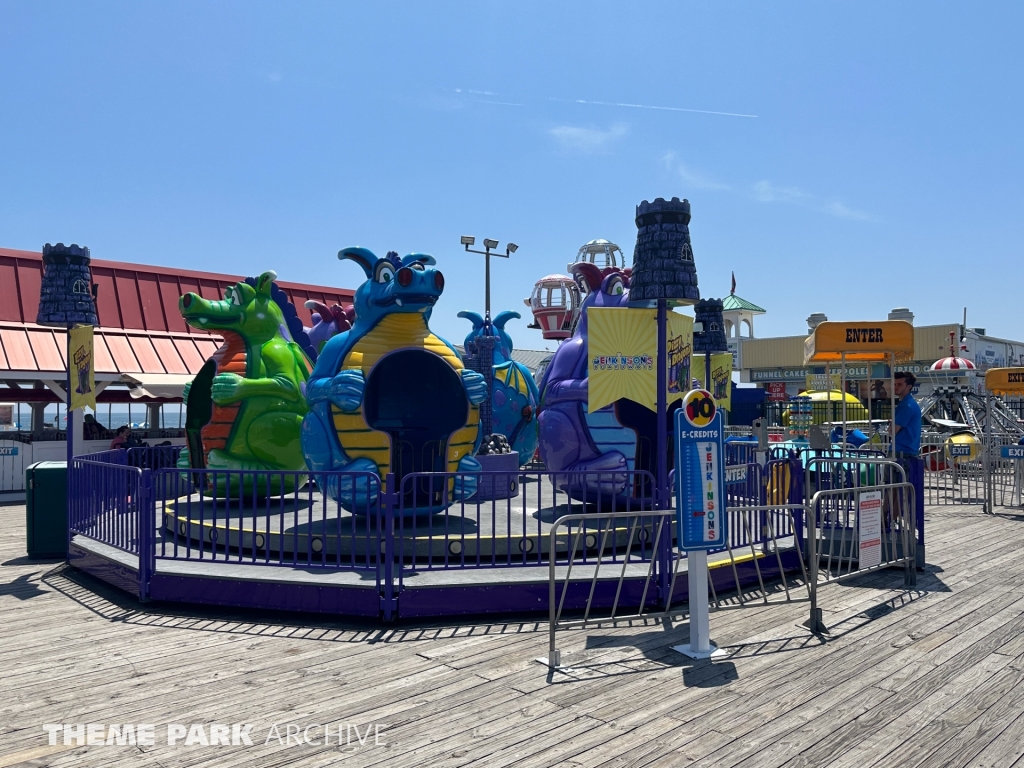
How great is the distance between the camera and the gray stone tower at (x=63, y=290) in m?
8.93

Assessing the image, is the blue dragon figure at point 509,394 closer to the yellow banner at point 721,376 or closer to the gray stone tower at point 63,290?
the yellow banner at point 721,376

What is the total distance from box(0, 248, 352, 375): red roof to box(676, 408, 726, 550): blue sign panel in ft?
54.3

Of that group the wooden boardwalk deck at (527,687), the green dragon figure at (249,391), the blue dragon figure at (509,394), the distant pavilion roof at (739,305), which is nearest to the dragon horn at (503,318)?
the blue dragon figure at (509,394)

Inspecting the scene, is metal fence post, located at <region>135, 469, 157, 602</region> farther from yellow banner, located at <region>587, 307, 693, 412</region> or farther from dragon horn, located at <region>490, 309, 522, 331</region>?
dragon horn, located at <region>490, 309, 522, 331</region>

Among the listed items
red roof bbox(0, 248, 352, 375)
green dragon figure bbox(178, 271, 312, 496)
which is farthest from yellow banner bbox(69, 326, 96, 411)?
red roof bbox(0, 248, 352, 375)

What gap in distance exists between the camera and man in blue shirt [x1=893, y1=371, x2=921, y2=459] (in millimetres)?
9633

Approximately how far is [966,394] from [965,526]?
647 inches

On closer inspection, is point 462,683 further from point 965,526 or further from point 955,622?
point 965,526

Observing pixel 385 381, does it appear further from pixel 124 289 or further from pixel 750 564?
pixel 124 289

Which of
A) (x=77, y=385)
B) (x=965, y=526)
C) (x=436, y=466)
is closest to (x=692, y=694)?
(x=436, y=466)

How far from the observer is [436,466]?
29.7ft

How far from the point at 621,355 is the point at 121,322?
58.9 feet

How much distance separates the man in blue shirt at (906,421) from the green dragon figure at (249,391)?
290 inches

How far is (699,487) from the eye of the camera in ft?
18.8
